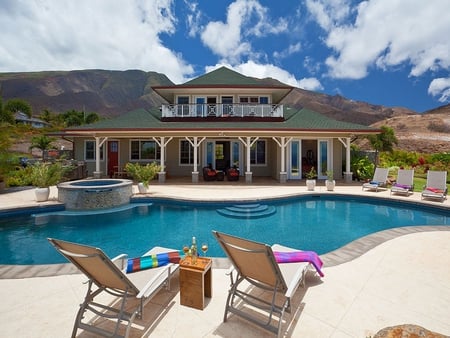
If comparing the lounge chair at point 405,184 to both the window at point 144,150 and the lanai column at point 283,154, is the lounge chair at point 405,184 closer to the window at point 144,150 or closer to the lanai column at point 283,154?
the lanai column at point 283,154

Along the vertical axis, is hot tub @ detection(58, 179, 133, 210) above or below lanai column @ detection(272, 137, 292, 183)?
below

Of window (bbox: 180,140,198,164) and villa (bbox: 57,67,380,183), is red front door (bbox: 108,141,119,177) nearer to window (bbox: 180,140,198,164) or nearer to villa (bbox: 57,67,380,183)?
villa (bbox: 57,67,380,183)

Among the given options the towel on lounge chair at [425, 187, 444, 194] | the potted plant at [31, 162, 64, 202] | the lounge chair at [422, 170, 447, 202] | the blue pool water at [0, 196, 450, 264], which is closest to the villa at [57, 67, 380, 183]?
the lounge chair at [422, 170, 447, 202]

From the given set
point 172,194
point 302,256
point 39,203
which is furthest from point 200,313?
point 39,203

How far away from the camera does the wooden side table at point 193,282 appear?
Result: 329cm

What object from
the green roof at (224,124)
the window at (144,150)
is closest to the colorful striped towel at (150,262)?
the green roof at (224,124)

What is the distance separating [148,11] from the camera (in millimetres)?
17984

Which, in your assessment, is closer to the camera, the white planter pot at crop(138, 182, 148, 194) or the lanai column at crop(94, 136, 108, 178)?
the white planter pot at crop(138, 182, 148, 194)

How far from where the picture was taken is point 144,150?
706 inches

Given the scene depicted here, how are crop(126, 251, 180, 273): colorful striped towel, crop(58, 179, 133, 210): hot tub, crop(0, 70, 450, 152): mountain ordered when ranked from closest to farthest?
crop(126, 251, 180, 273): colorful striped towel
crop(58, 179, 133, 210): hot tub
crop(0, 70, 450, 152): mountain

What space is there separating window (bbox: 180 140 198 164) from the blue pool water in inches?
289

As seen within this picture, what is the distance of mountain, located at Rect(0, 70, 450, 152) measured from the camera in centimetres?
8948

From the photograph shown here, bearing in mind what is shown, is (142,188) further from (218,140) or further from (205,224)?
(218,140)

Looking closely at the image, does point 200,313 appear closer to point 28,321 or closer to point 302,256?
point 302,256
